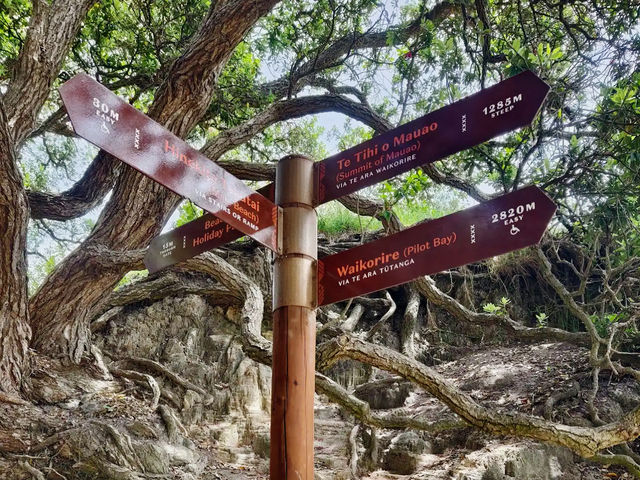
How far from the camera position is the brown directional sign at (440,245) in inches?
85.9

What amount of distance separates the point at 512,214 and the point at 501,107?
527 mm

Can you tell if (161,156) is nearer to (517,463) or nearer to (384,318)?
(517,463)

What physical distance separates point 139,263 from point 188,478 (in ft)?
6.51

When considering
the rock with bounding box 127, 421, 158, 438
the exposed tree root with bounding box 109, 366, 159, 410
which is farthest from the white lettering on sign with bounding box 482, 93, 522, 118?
the exposed tree root with bounding box 109, 366, 159, 410

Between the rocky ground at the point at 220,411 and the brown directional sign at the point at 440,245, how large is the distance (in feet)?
9.24

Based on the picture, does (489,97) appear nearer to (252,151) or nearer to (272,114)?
(272,114)

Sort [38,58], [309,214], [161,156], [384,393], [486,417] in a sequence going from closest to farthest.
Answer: [161,156]
[309,214]
[486,417]
[38,58]
[384,393]

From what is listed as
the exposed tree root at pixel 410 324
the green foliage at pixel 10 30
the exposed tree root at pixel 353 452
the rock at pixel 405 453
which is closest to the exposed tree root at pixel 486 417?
the exposed tree root at pixel 353 452

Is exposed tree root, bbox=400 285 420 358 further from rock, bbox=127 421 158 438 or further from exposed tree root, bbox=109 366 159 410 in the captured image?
rock, bbox=127 421 158 438

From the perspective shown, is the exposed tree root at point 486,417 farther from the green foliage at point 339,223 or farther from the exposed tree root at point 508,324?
the green foliage at point 339,223

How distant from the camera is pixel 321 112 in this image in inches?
243

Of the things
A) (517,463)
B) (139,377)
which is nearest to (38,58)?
(139,377)

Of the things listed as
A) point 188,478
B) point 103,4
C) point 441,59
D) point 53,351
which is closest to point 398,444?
point 188,478

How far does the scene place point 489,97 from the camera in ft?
7.93
